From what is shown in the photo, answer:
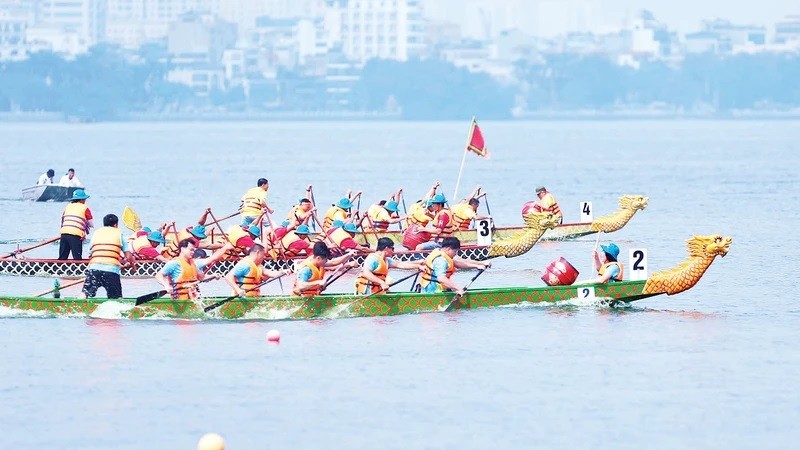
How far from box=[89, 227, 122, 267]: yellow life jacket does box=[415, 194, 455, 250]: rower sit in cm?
1033

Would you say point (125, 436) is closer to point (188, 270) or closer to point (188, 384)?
point (188, 384)

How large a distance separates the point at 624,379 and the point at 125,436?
8.56 m

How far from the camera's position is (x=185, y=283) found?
114 feet

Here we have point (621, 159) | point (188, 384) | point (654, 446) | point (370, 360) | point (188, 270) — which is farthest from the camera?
point (621, 159)

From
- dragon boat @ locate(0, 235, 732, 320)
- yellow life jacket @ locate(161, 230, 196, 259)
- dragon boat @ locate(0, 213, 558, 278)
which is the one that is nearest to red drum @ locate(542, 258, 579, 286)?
dragon boat @ locate(0, 235, 732, 320)

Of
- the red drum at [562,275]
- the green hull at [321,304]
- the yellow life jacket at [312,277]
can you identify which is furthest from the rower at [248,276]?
the red drum at [562,275]

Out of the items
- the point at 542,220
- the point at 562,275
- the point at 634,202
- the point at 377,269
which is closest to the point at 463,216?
the point at 542,220

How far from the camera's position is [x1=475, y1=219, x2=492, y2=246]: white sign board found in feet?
151

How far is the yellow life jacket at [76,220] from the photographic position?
4228cm

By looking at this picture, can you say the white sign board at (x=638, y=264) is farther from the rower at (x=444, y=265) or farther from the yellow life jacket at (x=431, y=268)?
the yellow life jacket at (x=431, y=268)

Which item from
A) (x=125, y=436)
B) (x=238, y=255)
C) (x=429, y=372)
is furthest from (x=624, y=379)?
(x=238, y=255)

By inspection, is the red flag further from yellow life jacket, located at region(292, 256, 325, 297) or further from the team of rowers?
yellow life jacket, located at region(292, 256, 325, 297)

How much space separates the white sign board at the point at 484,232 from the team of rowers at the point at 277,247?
0.71 m

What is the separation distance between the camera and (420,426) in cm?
2708
